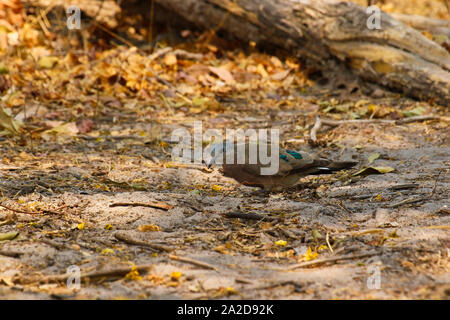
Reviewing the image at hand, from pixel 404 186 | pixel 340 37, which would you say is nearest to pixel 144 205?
pixel 404 186

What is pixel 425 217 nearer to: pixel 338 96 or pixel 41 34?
pixel 338 96

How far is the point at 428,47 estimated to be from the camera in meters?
5.82

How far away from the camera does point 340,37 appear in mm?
6129

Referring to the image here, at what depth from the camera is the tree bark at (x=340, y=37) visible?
5.77 metres

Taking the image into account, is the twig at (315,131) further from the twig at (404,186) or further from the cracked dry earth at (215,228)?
the twig at (404,186)

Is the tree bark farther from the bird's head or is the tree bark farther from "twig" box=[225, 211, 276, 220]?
"twig" box=[225, 211, 276, 220]

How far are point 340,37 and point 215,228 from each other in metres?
3.83

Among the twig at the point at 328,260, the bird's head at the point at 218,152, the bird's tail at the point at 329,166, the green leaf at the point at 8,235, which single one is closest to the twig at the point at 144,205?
the green leaf at the point at 8,235

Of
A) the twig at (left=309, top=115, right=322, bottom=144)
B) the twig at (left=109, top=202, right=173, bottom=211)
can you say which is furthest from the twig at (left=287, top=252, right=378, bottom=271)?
the twig at (left=309, top=115, right=322, bottom=144)

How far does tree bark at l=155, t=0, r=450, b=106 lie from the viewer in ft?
18.9

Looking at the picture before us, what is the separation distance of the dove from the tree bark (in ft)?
7.65

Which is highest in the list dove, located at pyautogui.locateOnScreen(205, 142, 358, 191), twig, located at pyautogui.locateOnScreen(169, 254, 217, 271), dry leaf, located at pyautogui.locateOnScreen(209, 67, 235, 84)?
dry leaf, located at pyautogui.locateOnScreen(209, 67, 235, 84)

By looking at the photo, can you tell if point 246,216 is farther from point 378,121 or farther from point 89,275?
point 378,121
